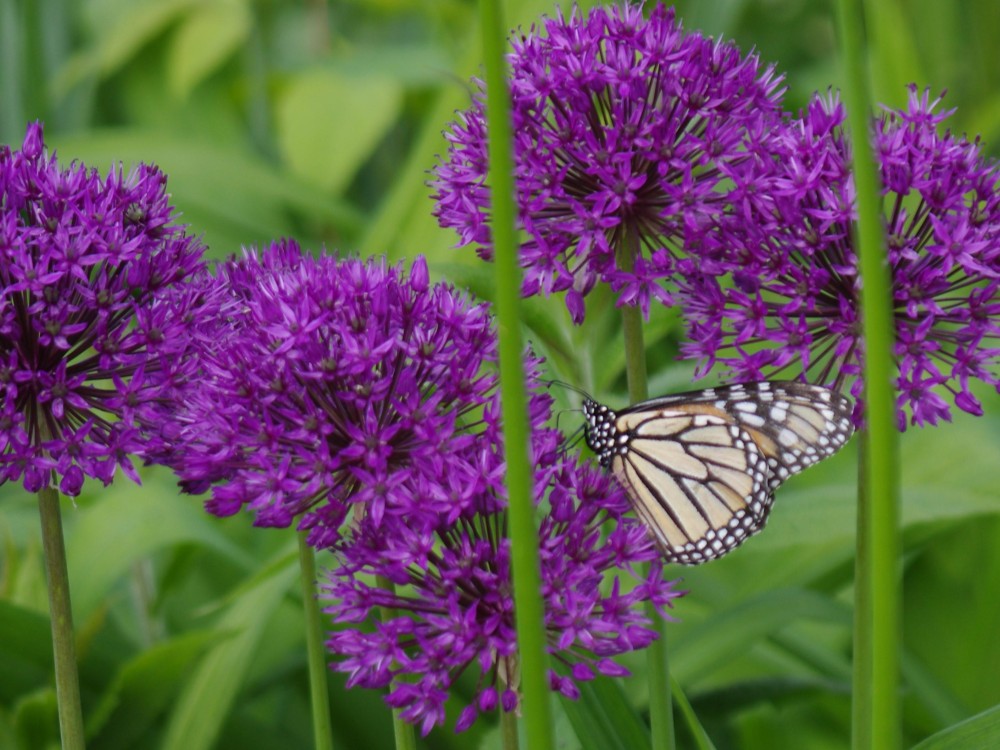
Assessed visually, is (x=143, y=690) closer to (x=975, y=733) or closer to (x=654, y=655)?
(x=654, y=655)

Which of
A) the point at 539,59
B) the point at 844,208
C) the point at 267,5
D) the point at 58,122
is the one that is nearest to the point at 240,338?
the point at 539,59

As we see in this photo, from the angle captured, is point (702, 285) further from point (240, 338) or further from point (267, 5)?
point (267, 5)

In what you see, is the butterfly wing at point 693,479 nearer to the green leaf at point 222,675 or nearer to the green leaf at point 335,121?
the green leaf at point 222,675

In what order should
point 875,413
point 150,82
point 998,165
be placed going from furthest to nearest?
point 150,82 → point 998,165 → point 875,413

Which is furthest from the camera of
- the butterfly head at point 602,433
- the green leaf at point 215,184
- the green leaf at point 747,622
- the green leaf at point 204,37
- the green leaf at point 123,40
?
the green leaf at point 123,40

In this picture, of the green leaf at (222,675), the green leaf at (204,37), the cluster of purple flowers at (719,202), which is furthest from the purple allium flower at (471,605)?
the green leaf at (204,37)

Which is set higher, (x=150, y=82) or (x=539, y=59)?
(x=150, y=82)

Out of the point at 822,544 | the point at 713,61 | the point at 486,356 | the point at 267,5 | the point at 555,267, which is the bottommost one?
the point at 822,544
